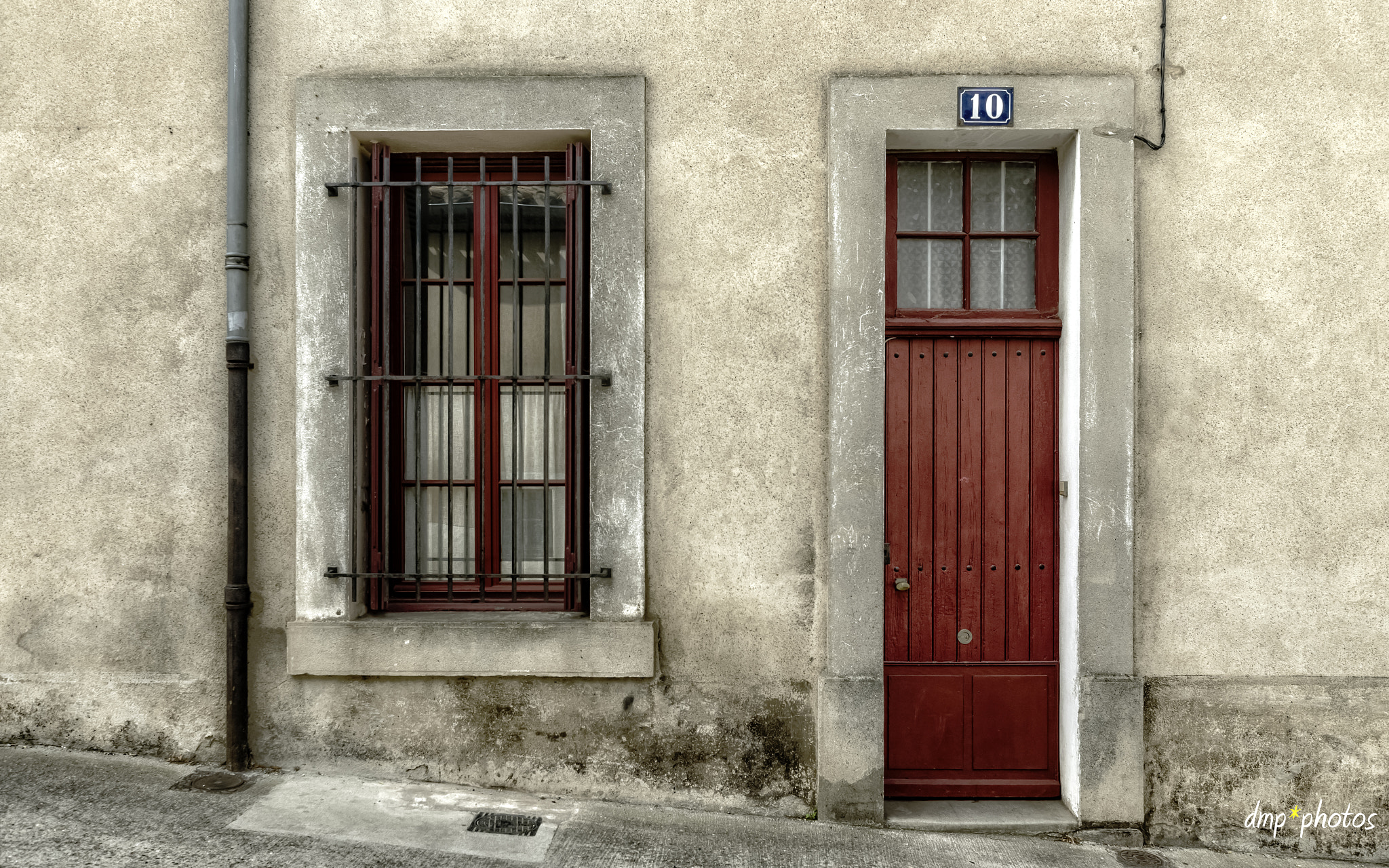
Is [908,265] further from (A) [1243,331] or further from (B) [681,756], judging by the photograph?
(B) [681,756]

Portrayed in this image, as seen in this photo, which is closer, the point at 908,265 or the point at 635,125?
the point at 635,125

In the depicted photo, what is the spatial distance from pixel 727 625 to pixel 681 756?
632 millimetres

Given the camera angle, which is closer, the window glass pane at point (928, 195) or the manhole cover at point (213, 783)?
the manhole cover at point (213, 783)

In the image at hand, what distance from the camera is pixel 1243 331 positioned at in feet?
12.1

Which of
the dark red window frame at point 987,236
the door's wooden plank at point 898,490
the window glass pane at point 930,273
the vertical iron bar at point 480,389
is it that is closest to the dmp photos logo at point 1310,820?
the door's wooden plank at point 898,490

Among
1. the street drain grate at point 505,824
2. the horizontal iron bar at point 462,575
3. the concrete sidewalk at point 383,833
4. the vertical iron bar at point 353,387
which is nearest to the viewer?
the concrete sidewalk at point 383,833

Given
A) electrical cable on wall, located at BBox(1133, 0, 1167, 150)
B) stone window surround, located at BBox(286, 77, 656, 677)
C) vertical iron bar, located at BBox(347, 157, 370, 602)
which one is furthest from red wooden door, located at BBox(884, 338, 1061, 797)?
vertical iron bar, located at BBox(347, 157, 370, 602)

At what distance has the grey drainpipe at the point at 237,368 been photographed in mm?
3693

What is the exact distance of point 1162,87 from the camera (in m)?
3.66

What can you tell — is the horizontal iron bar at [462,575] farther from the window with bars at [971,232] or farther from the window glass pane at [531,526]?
the window with bars at [971,232]

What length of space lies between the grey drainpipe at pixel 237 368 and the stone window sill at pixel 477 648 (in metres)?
0.28

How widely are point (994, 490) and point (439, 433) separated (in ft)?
8.72

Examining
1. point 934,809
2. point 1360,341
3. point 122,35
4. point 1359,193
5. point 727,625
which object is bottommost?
point 934,809

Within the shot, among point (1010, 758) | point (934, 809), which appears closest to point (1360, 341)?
point (1010, 758)
